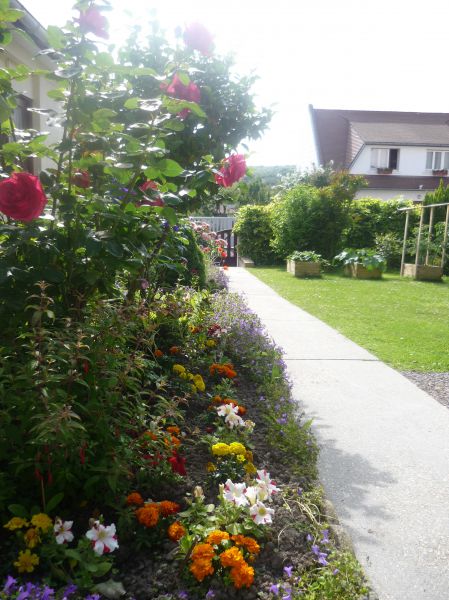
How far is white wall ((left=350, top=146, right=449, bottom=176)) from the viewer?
91.0ft

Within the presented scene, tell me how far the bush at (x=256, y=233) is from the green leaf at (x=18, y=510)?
603 inches

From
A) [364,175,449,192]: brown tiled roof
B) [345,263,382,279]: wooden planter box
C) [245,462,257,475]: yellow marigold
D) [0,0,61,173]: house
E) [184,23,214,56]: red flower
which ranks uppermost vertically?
[364,175,449,192]: brown tiled roof

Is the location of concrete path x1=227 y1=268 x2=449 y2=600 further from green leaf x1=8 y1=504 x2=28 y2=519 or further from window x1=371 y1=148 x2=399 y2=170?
window x1=371 y1=148 x2=399 y2=170

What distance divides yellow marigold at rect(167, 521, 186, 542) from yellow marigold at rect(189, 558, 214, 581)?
17 cm

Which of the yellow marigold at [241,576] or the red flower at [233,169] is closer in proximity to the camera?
the yellow marigold at [241,576]

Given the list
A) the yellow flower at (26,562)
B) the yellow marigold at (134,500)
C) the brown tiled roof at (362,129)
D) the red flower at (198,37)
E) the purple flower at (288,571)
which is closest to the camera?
the yellow flower at (26,562)

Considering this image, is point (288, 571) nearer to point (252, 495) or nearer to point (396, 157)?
point (252, 495)

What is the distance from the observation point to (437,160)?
92.5ft

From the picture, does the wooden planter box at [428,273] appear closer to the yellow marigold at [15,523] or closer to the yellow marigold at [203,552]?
the yellow marigold at [203,552]

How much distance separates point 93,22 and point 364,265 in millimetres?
12025

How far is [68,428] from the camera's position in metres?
1.70

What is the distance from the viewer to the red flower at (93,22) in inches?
84.0

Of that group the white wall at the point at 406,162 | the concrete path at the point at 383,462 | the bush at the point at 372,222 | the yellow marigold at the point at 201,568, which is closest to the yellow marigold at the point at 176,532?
the yellow marigold at the point at 201,568

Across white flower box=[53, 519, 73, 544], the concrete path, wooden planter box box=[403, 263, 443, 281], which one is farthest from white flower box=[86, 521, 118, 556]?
wooden planter box box=[403, 263, 443, 281]
